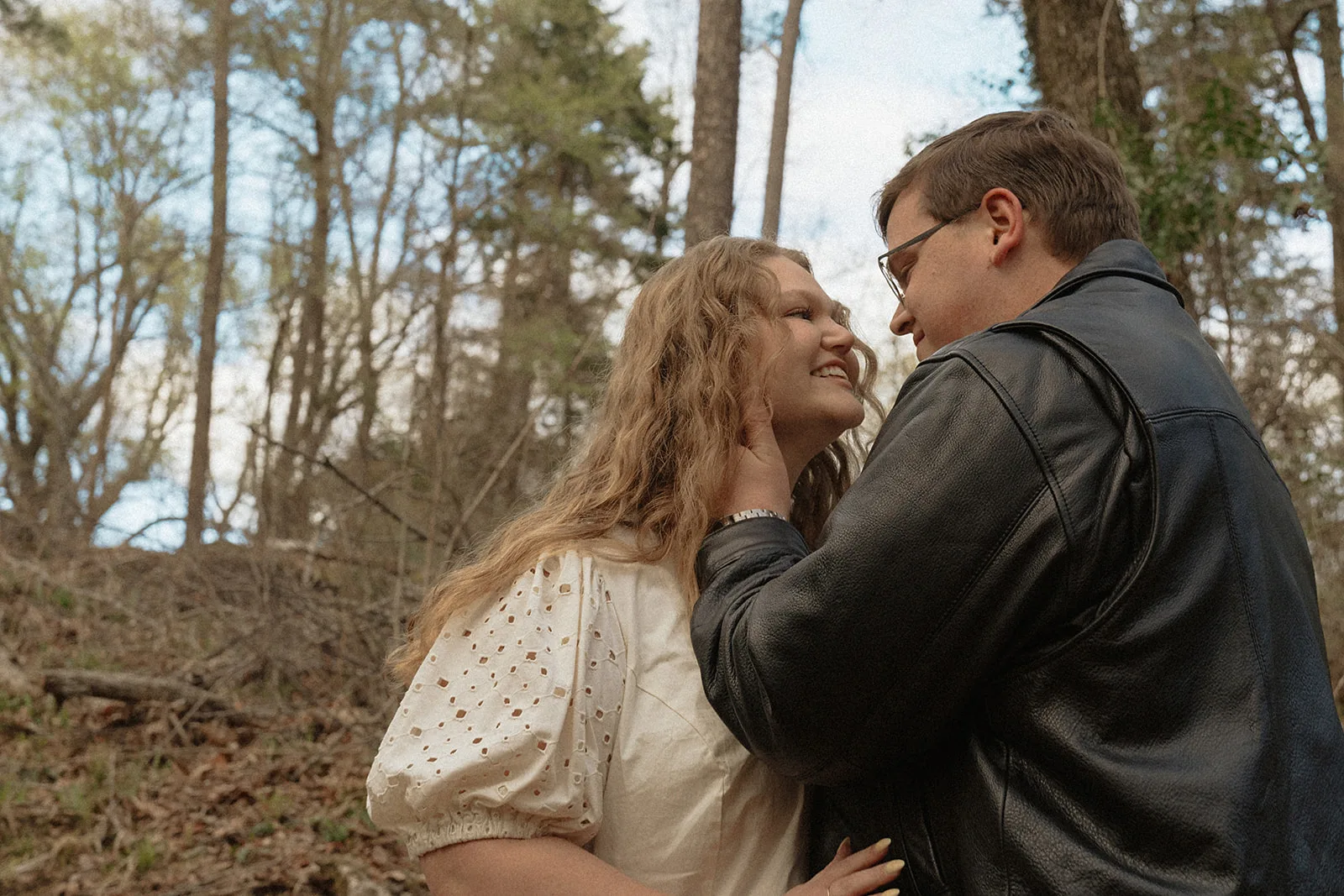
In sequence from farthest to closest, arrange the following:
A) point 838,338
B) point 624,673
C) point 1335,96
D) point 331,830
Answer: point 1335,96 → point 331,830 → point 838,338 → point 624,673

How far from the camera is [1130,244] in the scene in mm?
2184

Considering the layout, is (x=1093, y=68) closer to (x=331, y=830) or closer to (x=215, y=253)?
(x=331, y=830)

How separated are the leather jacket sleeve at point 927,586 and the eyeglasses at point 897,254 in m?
0.72

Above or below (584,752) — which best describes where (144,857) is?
below

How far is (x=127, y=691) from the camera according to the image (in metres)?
7.29

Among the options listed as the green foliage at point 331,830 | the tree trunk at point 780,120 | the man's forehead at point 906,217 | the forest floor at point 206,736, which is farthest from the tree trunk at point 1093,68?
the green foliage at point 331,830

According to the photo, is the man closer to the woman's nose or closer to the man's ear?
the man's ear

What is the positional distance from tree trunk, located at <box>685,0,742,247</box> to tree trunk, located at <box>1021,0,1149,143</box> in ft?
6.05

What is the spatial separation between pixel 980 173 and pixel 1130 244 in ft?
1.14

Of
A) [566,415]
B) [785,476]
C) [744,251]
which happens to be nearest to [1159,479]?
[785,476]

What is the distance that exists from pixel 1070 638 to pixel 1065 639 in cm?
1

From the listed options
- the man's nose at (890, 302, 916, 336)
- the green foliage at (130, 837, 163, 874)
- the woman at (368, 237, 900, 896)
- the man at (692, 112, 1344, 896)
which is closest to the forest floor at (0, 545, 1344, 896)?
the green foliage at (130, 837, 163, 874)

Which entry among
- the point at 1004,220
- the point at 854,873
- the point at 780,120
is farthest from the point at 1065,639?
the point at 780,120

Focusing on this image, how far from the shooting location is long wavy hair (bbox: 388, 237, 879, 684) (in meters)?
2.35
